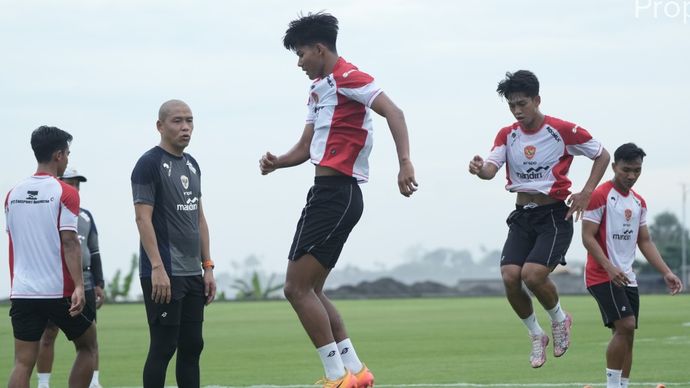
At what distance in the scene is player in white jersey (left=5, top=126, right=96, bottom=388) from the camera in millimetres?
10508

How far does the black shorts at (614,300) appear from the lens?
40.2 feet

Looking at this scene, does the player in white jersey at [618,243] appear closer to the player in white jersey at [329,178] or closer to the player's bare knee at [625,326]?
the player's bare knee at [625,326]

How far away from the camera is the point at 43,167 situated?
1067 cm

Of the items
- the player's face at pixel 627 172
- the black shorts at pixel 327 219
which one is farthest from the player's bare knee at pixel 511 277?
the black shorts at pixel 327 219

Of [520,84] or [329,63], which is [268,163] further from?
[520,84]

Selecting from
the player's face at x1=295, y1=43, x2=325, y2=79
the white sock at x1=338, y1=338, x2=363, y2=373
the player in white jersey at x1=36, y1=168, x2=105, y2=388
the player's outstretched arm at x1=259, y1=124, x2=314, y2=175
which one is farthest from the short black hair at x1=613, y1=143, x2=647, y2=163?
the player in white jersey at x1=36, y1=168, x2=105, y2=388

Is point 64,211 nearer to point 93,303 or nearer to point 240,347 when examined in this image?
point 93,303

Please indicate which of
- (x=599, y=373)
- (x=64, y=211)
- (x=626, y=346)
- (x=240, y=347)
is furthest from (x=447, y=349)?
(x=64, y=211)

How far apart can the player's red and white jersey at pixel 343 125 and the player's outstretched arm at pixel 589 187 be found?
103 inches

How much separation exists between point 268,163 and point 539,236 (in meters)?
3.00

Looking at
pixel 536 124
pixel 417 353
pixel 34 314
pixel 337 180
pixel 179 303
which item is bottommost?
pixel 417 353

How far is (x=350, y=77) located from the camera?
962 centimetres

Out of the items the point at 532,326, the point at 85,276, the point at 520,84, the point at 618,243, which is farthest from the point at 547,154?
the point at 85,276

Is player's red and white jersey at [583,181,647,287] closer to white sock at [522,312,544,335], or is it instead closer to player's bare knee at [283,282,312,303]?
white sock at [522,312,544,335]
